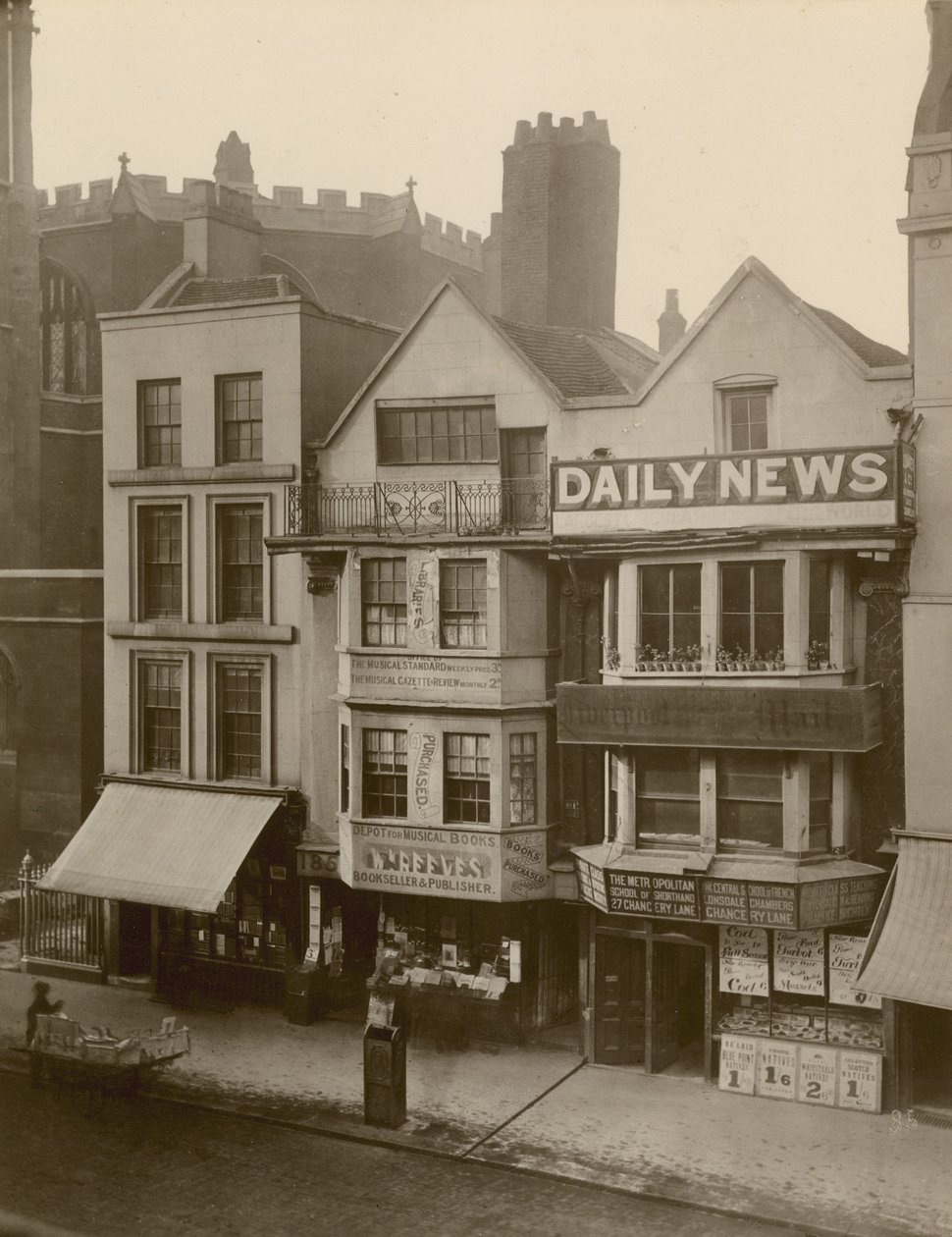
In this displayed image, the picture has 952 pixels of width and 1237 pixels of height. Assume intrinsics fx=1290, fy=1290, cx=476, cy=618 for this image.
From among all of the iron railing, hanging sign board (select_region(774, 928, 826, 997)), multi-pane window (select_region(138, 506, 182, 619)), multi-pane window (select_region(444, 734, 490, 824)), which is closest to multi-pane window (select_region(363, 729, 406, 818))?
multi-pane window (select_region(444, 734, 490, 824))

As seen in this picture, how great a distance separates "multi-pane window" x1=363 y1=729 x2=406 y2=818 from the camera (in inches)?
1005

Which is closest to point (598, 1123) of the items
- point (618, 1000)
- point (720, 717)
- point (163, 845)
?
point (618, 1000)

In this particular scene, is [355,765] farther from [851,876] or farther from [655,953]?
[851,876]

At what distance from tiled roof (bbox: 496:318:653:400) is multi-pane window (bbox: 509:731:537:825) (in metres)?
6.81

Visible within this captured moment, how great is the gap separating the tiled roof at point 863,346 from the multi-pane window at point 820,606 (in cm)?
373

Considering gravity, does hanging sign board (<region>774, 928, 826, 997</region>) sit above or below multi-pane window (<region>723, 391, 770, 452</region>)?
below

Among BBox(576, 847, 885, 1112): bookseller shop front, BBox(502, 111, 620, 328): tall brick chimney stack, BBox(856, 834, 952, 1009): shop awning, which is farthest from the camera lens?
BBox(502, 111, 620, 328): tall brick chimney stack

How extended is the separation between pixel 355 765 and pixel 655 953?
685cm

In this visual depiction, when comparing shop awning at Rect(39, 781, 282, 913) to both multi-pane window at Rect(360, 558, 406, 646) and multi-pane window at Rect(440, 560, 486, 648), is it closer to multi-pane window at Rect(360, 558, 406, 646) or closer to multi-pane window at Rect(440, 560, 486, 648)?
multi-pane window at Rect(360, 558, 406, 646)

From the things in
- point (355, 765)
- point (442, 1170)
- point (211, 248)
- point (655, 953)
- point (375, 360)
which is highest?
point (211, 248)

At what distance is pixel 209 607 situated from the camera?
28.1 metres

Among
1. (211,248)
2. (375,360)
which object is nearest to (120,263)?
(211,248)

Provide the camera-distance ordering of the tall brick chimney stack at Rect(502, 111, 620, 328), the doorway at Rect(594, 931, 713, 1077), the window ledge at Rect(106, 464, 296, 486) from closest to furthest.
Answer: the doorway at Rect(594, 931, 713, 1077), the window ledge at Rect(106, 464, 296, 486), the tall brick chimney stack at Rect(502, 111, 620, 328)

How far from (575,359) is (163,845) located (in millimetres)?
13495
